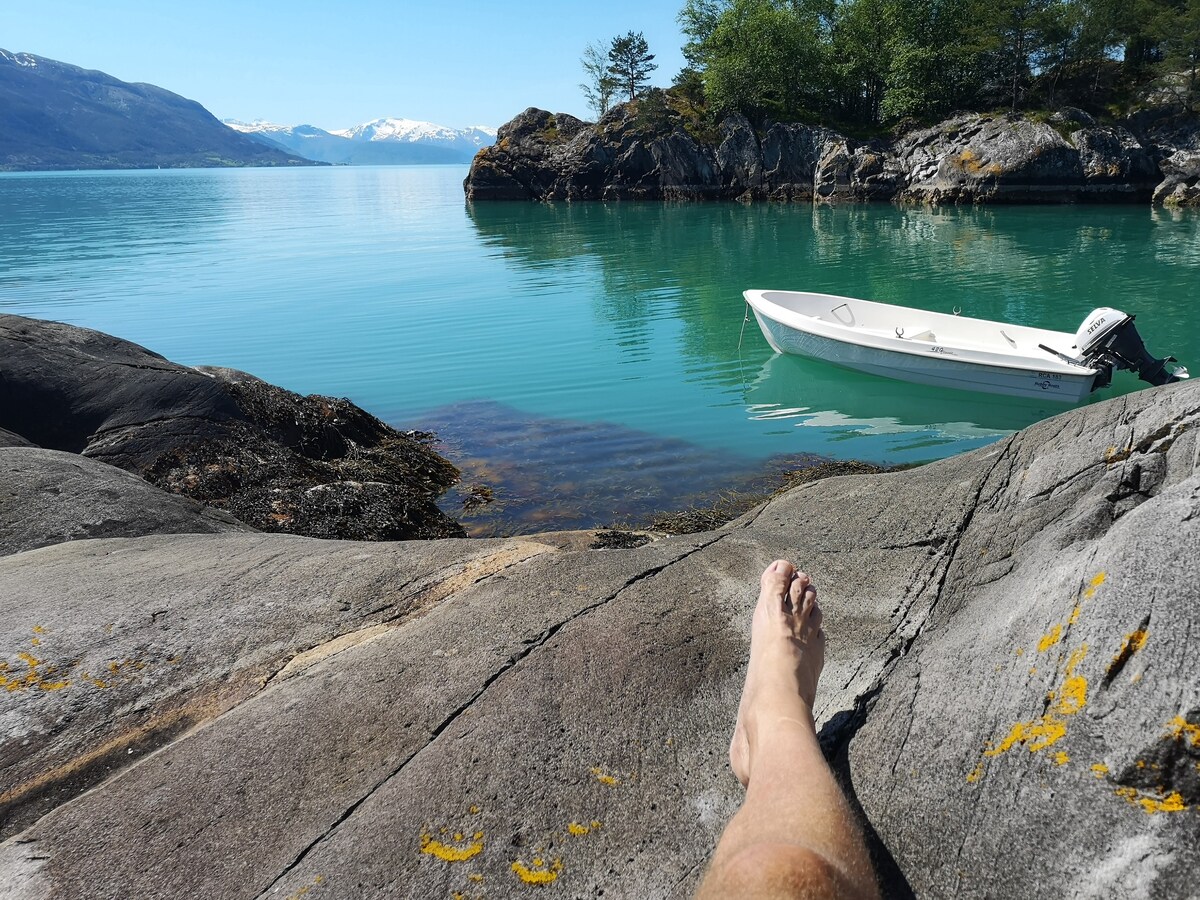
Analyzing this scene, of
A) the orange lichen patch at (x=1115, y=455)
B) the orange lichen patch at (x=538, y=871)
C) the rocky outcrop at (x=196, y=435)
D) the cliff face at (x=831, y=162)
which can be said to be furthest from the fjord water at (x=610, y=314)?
the orange lichen patch at (x=538, y=871)

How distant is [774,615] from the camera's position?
303 cm

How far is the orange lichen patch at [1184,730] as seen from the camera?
1860 millimetres

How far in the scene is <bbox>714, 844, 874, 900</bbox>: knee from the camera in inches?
66.0

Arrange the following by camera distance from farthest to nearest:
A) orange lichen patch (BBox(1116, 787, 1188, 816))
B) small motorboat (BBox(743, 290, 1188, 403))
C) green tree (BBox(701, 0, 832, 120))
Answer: green tree (BBox(701, 0, 832, 120))
small motorboat (BBox(743, 290, 1188, 403))
orange lichen patch (BBox(1116, 787, 1188, 816))

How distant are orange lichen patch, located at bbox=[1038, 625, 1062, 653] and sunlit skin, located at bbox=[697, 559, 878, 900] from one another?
762 mm

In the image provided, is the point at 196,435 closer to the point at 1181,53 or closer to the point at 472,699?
the point at 472,699

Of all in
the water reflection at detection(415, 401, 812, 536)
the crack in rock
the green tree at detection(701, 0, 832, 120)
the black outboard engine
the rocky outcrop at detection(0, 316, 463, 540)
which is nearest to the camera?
the crack in rock

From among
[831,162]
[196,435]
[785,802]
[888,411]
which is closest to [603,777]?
[785,802]

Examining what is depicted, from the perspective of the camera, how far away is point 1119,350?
38.0 feet

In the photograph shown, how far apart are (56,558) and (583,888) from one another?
3937 mm

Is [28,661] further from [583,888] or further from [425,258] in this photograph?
[425,258]

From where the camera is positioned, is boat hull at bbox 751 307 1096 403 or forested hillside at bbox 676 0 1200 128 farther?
forested hillside at bbox 676 0 1200 128

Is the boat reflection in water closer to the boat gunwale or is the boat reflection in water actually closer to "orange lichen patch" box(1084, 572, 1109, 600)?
the boat gunwale

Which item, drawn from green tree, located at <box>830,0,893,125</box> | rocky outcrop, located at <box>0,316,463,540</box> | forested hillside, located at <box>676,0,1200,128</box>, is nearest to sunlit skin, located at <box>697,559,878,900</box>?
rocky outcrop, located at <box>0,316,463,540</box>
